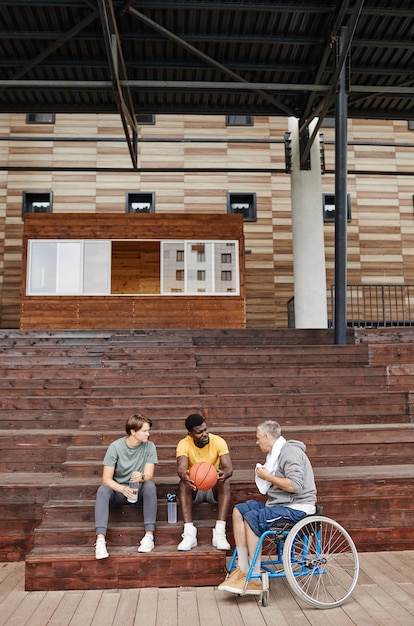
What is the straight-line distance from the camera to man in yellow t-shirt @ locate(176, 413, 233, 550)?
456cm

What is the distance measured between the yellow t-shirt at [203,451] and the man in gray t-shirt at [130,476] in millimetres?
268

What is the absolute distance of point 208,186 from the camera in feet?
61.1

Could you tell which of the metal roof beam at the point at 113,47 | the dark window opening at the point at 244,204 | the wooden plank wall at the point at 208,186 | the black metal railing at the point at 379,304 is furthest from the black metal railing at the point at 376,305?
the metal roof beam at the point at 113,47

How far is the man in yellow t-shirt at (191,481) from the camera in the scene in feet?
15.0

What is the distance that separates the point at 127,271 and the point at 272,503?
1152 cm

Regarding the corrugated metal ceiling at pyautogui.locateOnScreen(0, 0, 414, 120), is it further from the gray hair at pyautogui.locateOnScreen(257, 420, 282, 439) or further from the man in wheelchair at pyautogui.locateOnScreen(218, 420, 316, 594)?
the man in wheelchair at pyautogui.locateOnScreen(218, 420, 316, 594)

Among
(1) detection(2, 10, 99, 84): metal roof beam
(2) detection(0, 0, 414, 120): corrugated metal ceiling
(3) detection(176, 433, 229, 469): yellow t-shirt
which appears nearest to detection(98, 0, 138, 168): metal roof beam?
(2) detection(0, 0, 414, 120): corrugated metal ceiling

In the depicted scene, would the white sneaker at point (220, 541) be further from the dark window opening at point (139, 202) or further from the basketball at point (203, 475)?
the dark window opening at point (139, 202)

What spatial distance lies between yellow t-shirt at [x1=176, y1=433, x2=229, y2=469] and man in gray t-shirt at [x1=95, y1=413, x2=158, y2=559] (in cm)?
27

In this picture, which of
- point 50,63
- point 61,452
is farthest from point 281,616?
point 50,63

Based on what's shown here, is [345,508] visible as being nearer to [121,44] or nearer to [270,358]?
[270,358]

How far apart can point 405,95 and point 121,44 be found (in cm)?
644

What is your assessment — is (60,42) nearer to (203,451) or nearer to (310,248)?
(310,248)

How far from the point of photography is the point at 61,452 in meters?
6.34
